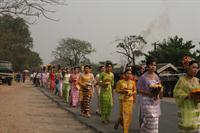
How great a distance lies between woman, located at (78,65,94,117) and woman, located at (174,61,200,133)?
8577mm

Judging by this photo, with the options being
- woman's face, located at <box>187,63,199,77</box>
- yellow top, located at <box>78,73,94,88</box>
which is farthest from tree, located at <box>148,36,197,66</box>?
woman's face, located at <box>187,63,199,77</box>

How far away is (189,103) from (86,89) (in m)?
8.85

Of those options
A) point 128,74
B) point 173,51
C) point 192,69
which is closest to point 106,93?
point 128,74

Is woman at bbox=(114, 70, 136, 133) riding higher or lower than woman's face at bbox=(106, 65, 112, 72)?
lower

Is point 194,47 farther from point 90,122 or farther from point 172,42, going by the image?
point 90,122

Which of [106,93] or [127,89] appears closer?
[127,89]

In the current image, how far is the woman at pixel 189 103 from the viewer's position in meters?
7.14

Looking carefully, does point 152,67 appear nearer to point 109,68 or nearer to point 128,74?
point 128,74

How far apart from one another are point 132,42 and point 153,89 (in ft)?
237

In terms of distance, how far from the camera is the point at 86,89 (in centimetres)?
1586

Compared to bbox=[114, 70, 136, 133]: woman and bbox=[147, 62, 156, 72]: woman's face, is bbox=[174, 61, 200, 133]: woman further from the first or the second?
bbox=[114, 70, 136, 133]: woman

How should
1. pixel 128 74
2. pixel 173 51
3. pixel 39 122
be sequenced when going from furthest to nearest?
pixel 173 51 < pixel 39 122 < pixel 128 74

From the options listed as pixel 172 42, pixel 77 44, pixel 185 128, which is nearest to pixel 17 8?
pixel 185 128

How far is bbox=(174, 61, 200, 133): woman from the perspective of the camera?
714 centimetres
